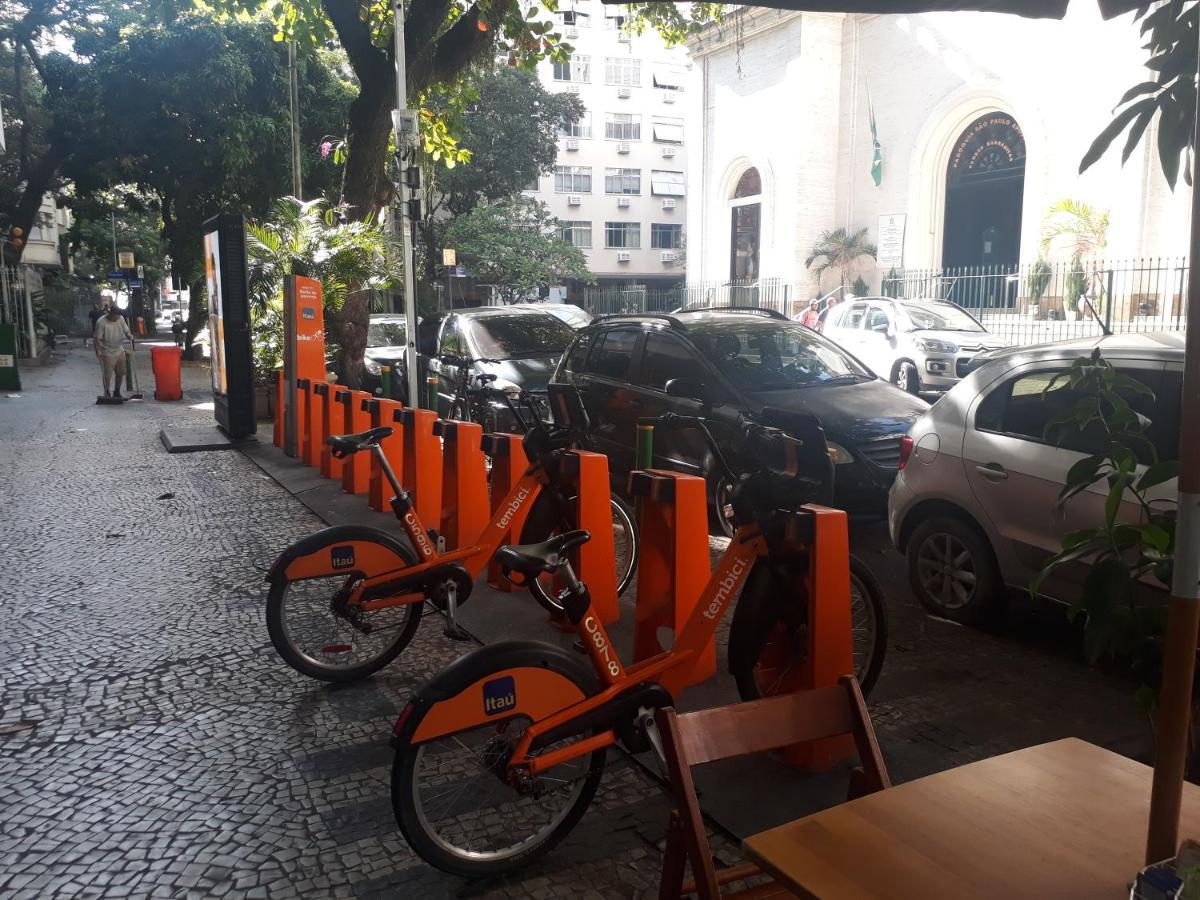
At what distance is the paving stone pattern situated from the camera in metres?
3.23

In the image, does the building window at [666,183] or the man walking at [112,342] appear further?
the building window at [666,183]

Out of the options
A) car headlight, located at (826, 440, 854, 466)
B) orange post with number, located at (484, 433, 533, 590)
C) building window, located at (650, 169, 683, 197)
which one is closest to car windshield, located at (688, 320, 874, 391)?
car headlight, located at (826, 440, 854, 466)

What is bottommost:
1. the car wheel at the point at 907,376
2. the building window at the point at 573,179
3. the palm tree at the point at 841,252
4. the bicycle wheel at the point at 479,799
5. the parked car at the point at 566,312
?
the bicycle wheel at the point at 479,799

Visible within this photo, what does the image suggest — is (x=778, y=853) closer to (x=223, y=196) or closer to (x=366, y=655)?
(x=366, y=655)

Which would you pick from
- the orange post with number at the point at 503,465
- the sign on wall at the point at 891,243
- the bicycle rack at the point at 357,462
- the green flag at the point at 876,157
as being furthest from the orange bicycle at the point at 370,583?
the green flag at the point at 876,157

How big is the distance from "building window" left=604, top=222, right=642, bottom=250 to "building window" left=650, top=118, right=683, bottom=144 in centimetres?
540

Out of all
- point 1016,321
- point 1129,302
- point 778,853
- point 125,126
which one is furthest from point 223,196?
point 778,853

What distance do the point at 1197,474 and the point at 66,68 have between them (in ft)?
94.6

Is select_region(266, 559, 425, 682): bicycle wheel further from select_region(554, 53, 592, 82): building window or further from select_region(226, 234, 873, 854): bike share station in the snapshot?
select_region(554, 53, 592, 82): building window

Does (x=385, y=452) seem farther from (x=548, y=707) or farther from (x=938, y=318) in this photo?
(x=938, y=318)

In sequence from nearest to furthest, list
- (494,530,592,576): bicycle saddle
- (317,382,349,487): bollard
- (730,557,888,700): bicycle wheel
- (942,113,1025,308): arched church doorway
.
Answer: (494,530,592,576): bicycle saddle, (730,557,888,700): bicycle wheel, (317,382,349,487): bollard, (942,113,1025,308): arched church doorway

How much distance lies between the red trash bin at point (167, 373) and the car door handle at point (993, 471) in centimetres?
1692

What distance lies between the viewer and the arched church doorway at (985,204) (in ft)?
89.1

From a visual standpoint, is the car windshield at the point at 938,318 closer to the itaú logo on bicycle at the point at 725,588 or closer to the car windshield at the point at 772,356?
the car windshield at the point at 772,356
